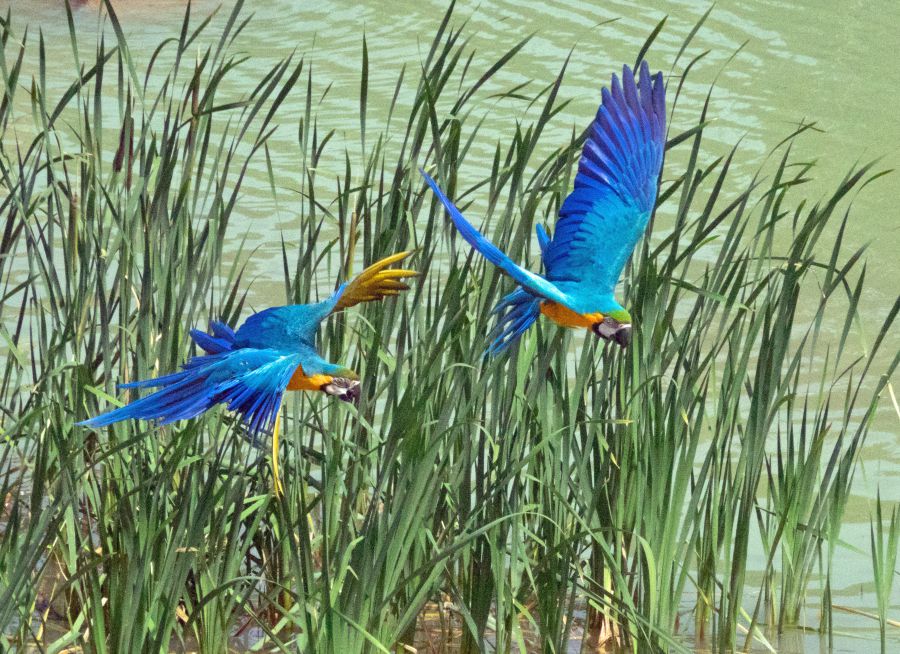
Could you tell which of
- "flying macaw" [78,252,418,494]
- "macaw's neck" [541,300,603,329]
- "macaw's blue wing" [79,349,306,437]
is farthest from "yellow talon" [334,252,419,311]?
"macaw's neck" [541,300,603,329]

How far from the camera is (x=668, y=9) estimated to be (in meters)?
7.98

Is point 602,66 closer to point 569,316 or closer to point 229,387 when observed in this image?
point 569,316

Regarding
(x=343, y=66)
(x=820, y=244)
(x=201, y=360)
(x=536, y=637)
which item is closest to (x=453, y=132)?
(x=201, y=360)

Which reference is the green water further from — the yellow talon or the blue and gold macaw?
the yellow talon

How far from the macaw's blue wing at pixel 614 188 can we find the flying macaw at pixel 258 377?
331mm

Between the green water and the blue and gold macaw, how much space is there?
2.67 m

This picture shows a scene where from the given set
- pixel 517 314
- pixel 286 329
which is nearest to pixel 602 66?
pixel 517 314

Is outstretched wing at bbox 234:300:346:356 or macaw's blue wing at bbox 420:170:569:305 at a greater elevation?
macaw's blue wing at bbox 420:170:569:305

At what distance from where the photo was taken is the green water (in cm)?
555

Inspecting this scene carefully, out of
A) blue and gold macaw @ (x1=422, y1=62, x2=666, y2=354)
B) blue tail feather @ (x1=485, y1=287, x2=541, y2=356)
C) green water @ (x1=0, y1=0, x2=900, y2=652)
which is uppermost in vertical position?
blue and gold macaw @ (x1=422, y1=62, x2=666, y2=354)

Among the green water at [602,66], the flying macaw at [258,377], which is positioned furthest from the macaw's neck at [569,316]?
the green water at [602,66]

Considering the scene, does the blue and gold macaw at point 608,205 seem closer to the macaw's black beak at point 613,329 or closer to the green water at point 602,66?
the macaw's black beak at point 613,329

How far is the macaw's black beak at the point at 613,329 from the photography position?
166 cm

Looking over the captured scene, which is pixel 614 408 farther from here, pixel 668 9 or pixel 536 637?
pixel 668 9
